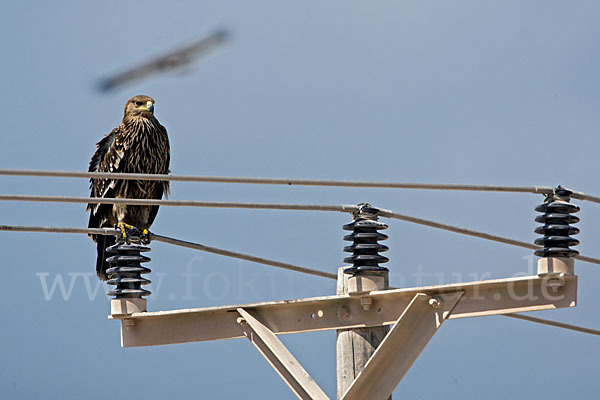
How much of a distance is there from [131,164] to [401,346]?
4.38 metres

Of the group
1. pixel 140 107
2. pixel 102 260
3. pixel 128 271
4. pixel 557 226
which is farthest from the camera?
pixel 140 107

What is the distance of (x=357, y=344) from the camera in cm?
543

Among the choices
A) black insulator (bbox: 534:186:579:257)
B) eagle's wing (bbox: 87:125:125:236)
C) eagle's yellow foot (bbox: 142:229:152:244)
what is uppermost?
eagle's wing (bbox: 87:125:125:236)

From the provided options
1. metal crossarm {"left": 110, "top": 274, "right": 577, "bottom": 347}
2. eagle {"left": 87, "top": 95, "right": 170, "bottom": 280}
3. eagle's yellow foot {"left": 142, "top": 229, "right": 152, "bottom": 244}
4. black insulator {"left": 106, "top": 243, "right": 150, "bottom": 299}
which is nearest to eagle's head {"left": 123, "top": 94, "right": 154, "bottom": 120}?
eagle {"left": 87, "top": 95, "right": 170, "bottom": 280}

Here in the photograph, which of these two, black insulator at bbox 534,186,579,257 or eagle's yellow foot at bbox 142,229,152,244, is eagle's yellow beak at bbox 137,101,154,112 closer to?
eagle's yellow foot at bbox 142,229,152,244

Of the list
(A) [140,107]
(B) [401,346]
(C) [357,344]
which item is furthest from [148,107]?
(B) [401,346]

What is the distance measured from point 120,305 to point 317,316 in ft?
4.01

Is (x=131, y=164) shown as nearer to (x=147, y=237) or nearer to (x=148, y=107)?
(x=148, y=107)

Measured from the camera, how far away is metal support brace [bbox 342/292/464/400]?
515 centimetres

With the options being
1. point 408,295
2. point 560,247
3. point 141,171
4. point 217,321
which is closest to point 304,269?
point 217,321

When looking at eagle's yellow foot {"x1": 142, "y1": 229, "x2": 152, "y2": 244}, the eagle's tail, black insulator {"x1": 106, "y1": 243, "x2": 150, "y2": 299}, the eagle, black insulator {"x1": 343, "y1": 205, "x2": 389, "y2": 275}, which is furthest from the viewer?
the eagle

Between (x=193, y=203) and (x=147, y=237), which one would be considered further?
(x=147, y=237)

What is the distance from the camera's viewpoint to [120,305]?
6016 millimetres

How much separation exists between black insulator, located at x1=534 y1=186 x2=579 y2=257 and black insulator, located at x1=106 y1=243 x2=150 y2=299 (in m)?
2.32
